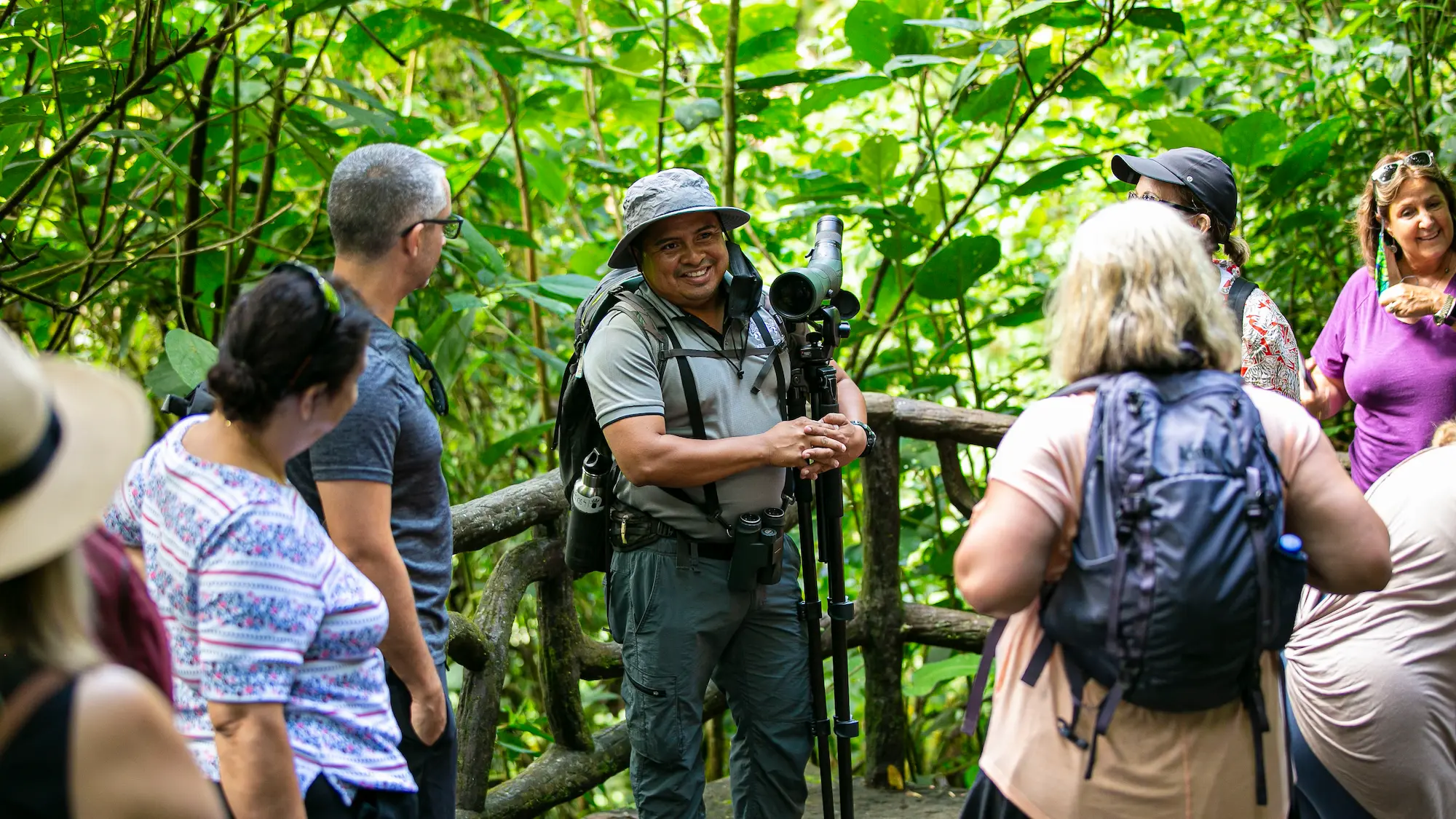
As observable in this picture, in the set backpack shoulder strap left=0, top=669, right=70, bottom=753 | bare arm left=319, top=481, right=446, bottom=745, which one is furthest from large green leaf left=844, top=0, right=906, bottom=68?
backpack shoulder strap left=0, top=669, right=70, bottom=753

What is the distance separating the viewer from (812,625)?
9.23ft

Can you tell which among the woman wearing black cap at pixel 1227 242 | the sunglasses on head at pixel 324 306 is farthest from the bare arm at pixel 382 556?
the woman wearing black cap at pixel 1227 242

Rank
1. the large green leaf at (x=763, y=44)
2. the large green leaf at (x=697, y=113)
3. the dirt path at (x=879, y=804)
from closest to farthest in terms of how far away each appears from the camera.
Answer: the dirt path at (x=879, y=804)
the large green leaf at (x=763, y=44)
the large green leaf at (x=697, y=113)

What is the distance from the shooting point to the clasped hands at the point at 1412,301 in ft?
10.2

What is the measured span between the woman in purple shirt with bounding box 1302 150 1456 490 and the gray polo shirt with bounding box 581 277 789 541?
5.36ft

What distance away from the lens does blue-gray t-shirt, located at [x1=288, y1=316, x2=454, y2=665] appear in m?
1.85

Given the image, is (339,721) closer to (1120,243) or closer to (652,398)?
(652,398)

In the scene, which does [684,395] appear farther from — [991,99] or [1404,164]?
[1404,164]

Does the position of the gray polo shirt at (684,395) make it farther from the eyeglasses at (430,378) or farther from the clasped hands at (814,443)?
the eyeglasses at (430,378)

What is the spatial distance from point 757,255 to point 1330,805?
11.5 ft

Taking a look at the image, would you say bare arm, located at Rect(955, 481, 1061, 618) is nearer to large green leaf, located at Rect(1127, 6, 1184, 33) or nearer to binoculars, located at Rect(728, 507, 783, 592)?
binoculars, located at Rect(728, 507, 783, 592)

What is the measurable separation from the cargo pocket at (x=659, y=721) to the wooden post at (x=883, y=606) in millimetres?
1145

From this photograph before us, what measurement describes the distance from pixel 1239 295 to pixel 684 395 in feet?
4.23

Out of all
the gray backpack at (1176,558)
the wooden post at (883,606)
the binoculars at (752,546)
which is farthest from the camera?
the wooden post at (883,606)
